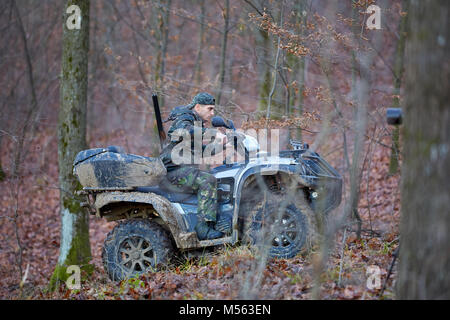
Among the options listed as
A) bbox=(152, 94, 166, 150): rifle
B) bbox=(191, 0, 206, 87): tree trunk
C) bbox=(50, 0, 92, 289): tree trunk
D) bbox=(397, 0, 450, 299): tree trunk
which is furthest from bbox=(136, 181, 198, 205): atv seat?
bbox=(191, 0, 206, 87): tree trunk

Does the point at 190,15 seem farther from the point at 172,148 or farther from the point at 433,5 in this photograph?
the point at 433,5

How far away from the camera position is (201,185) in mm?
6301

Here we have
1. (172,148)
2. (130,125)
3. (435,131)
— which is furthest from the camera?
(130,125)

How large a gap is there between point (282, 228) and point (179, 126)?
1.81 meters

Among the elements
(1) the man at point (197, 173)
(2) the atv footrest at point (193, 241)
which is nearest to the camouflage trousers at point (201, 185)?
(1) the man at point (197, 173)

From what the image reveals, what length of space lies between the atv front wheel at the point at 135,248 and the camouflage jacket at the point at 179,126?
2.79 feet

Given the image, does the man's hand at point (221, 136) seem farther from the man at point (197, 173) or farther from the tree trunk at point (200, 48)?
the tree trunk at point (200, 48)

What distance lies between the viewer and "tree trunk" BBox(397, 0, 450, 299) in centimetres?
347

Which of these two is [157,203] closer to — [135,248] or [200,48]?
[135,248]

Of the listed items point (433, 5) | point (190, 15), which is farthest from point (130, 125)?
point (433, 5)

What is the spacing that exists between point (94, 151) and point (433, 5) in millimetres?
4332

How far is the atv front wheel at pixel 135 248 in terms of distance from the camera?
6.44m

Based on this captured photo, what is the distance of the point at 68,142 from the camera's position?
9.16 m

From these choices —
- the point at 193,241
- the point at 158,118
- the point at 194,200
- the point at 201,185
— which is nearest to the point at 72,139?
the point at 158,118
